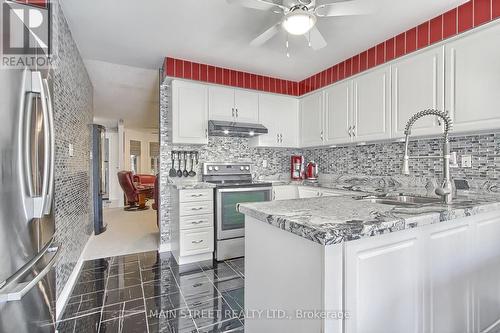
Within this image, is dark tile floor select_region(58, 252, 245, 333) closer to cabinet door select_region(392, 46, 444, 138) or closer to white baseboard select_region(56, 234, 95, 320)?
white baseboard select_region(56, 234, 95, 320)

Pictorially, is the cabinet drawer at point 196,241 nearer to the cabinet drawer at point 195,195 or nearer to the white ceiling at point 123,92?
the cabinet drawer at point 195,195

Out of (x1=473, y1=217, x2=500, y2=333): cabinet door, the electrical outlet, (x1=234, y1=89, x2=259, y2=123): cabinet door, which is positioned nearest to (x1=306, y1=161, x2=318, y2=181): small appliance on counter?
(x1=234, y1=89, x2=259, y2=123): cabinet door

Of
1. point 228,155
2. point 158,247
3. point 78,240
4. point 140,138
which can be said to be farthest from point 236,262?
point 140,138

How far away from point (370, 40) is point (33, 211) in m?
3.12

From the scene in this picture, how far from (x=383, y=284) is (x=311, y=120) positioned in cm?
292

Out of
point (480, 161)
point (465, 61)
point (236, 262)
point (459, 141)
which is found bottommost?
point (236, 262)

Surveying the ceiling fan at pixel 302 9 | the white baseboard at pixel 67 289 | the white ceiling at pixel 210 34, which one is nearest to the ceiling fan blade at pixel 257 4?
the ceiling fan at pixel 302 9

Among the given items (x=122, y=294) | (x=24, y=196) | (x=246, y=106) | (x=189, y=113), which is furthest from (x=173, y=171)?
(x=24, y=196)

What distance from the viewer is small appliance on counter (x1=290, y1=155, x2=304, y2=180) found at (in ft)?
13.0

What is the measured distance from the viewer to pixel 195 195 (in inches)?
112

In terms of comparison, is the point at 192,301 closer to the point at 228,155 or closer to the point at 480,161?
the point at 228,155

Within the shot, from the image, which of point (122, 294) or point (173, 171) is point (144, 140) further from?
point (122, 294)

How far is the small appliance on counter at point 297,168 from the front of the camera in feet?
13.0

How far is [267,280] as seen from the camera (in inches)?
46.5
